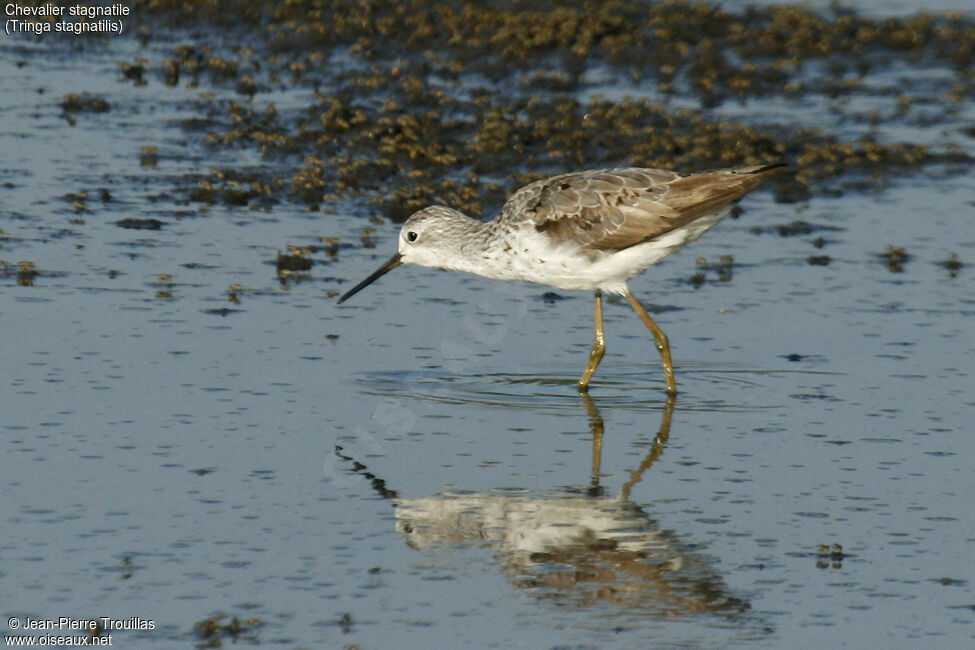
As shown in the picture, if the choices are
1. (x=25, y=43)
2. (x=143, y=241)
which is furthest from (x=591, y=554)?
(x=25, y=43)

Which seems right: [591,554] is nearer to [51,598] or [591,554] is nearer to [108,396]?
[51,598]

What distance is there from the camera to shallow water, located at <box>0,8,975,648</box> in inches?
269

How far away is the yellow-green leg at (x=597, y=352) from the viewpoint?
399 inches

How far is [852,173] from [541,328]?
4.54 meters

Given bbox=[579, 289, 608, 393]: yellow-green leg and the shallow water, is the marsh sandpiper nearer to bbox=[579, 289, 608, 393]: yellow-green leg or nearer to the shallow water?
bbox=[579, 289, 608, 393]: yellow-green leg

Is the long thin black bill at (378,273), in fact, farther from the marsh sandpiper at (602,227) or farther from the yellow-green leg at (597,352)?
the yellow-green leg at (597,352)

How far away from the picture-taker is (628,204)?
10.2 metres

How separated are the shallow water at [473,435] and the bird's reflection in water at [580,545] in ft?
0.07

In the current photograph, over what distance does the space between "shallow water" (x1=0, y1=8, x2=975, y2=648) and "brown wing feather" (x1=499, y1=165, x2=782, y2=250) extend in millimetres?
940

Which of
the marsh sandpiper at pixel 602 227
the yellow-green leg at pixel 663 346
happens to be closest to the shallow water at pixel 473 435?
the yellow-green leg at pixel 663 346

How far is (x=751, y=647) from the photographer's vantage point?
644cm

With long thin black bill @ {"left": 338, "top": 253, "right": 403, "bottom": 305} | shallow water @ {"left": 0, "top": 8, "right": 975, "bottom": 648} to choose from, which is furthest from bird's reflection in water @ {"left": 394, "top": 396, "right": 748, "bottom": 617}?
long thin black bill @ {"left": 338, "top": 253, "right": 403, "bottom": 305}

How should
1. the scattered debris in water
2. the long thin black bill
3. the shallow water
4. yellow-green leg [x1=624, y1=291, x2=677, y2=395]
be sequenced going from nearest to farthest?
1. the shallow water
2. yellow-green leg [x1=624, y1=291, x2=677, y2=395]
3. the long thin black bill
4. the scattered debris in water

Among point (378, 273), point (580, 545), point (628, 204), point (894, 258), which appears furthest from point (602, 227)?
point (894, 258)
